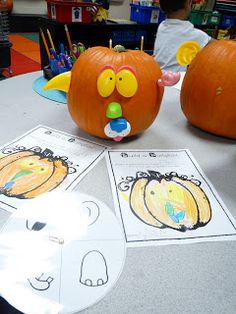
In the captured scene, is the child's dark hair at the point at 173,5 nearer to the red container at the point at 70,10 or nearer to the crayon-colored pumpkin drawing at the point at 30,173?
the red container at the point at 70,10

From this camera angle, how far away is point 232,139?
23.7 inches

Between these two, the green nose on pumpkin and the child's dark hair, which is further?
the child's dark hair

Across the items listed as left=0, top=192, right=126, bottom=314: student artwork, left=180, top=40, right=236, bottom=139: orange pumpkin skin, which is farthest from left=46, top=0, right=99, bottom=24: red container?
left=0, top=192, right=126, bottom=314: student artwork

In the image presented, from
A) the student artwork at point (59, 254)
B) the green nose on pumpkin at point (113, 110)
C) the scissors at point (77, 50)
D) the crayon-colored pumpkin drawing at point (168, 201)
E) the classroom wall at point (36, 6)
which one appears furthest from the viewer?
the classroom wall at point (36, 6)

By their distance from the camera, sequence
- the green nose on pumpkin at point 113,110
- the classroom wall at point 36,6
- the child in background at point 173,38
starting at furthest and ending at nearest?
the classroom wall at point 36,6, the child in background at point 173,38, the green nose on pumpkin at point 113,110

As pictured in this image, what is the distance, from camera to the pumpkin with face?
0.47 m

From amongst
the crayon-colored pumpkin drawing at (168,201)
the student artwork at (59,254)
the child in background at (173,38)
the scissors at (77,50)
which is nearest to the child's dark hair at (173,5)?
the child in background at (173,38)

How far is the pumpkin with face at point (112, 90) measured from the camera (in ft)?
1.55

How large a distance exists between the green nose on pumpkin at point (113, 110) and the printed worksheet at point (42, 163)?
0.08m

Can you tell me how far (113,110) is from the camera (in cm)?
48

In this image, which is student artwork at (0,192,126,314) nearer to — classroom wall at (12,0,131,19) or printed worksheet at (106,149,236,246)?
printed worksheet at (106,149,236,246)

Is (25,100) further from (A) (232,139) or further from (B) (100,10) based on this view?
(B) (100,10)

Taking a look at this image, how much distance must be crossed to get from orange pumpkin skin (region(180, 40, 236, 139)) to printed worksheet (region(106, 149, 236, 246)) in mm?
112

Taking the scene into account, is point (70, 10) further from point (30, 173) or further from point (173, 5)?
point (30, 173)
